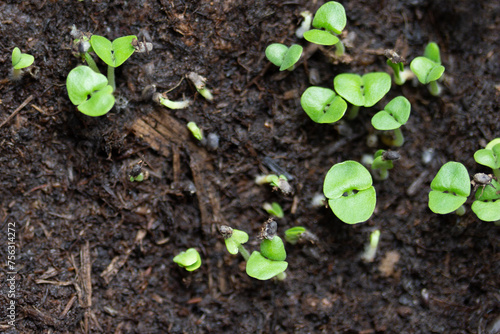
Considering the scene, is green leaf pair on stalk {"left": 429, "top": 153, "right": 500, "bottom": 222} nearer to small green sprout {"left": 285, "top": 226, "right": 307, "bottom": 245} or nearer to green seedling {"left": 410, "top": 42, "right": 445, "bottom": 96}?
green seedling {"left": 410, "top": 42, "right": 445, "bottom": 96}

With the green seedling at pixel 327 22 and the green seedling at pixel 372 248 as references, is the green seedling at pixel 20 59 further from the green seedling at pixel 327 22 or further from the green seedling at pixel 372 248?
the green seedling at pixel 372 248

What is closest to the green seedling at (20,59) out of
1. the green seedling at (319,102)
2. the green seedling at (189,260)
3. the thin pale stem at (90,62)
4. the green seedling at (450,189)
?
the thin pale stem at (90,62)

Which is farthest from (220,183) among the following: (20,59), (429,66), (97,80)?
(429,66)

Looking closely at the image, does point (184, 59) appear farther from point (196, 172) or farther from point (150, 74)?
point (196, 172)

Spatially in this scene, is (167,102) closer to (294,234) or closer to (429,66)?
(294,234)

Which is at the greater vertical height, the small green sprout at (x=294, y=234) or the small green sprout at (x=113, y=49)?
the small green sprout at (x=113, y=49)
